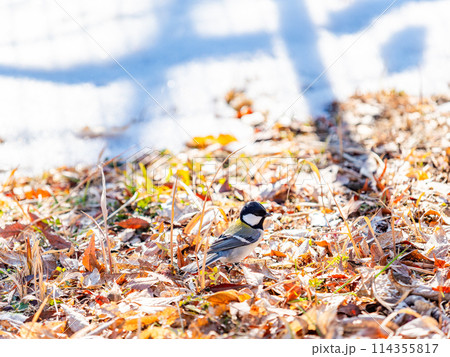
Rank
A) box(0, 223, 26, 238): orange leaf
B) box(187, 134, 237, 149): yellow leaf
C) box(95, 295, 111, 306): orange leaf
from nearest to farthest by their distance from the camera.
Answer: box(95, 295, 111, 306): orange leaf, box(0, 223, 26, 238): orange leaf, box(187, 134, 237, 149): yellow leaf

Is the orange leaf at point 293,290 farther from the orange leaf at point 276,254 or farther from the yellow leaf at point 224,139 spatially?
the yellow leaf at point 224,139

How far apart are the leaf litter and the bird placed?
2.6 inches

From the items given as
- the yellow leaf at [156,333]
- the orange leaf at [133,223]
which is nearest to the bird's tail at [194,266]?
the yellow leaf at [156,333]

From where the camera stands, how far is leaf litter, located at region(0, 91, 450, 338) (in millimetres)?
1702

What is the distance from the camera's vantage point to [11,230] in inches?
102

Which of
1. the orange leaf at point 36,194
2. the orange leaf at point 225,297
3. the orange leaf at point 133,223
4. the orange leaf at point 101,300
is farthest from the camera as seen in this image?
the orange leaf at point 36,194

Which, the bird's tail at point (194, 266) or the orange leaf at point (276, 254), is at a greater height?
the bird's tail at point (194, 266)

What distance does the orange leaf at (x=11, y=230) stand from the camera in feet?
8.50

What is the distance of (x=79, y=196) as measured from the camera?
3.30 metres

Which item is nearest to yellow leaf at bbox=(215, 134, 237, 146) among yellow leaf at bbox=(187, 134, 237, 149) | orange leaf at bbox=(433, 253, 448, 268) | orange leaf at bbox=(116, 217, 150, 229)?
yellow leaf at bbox=(187, 134, 237, 149)

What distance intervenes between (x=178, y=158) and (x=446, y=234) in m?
2.19

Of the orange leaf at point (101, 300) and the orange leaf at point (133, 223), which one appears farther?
the orange leaf at point (133, 223)

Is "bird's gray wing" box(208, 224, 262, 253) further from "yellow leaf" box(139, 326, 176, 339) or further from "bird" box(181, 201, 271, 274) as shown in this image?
"yellow leaf" box(139, 326, 176, 339)

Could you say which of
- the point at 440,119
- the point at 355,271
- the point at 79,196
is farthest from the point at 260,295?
the point at 440,119
